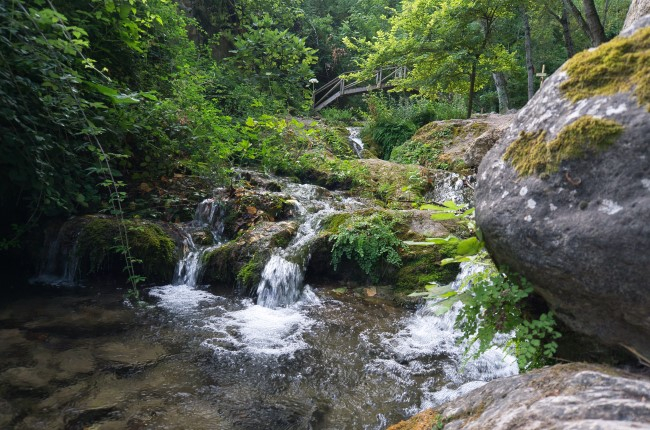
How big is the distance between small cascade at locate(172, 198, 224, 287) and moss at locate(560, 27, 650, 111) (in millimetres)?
5798

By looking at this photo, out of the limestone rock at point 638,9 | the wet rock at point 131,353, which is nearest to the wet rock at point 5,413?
the wet rock at point 131,353

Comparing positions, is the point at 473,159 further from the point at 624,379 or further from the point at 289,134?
the point at 624,379

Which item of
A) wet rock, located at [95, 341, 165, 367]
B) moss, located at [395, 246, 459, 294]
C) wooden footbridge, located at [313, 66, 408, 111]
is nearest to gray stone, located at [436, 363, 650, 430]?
wet rock, located at [95, 341, 165, 367]

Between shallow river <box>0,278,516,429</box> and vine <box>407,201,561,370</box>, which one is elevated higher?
vine <box>407,201,561,370</box>

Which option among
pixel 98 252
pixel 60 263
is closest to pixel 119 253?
pixel 98 252

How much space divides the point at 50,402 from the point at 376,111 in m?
14.4

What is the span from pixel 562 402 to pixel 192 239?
6.29 metres

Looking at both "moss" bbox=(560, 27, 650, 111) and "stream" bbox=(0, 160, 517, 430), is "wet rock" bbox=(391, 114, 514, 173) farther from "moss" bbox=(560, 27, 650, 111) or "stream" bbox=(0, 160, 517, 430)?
"moss" bbox=(560, 27, 650, 111)

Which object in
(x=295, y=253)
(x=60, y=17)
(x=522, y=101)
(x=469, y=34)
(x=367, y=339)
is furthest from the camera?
(x=522, y=101)

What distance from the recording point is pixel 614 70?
1965mm

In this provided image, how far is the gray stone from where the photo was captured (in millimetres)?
1401

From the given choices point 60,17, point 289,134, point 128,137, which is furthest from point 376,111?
point 60,17

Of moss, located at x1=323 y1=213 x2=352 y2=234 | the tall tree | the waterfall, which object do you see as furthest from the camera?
the tall tree

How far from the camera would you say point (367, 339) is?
4602 millimetres
